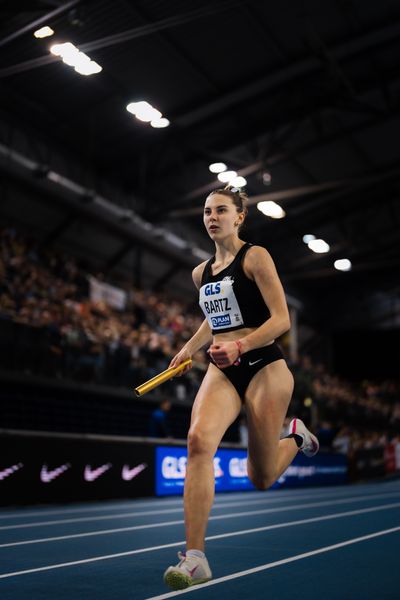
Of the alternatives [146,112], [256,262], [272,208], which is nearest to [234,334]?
[256,262]

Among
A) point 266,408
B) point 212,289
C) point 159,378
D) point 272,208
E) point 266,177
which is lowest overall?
point 266,408

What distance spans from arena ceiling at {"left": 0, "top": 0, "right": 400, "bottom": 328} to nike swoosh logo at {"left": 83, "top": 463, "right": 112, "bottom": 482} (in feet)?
29.2

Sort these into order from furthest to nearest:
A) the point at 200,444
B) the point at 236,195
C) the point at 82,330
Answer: the point at 82,330
the point at 236,195
the point at 200,444

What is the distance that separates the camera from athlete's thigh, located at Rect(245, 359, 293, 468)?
4855 millimetres

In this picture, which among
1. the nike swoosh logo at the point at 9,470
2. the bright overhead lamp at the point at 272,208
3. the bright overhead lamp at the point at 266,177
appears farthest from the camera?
the bright overhead lamp at the point at 272,208

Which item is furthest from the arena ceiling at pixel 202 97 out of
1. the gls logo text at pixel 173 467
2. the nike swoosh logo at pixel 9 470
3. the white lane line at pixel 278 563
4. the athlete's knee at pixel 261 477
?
the athlete's knee at pixel 261 477

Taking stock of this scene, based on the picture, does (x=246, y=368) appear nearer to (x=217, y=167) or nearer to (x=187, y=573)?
(x=187, y=573)

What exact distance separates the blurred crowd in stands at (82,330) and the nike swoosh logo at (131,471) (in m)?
4.29

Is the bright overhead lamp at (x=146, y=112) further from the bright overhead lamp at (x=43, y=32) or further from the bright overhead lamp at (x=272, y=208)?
the bright overhead lamp at (x=272, y=208)

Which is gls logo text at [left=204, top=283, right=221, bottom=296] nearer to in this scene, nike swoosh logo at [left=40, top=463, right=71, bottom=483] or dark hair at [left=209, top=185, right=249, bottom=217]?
dark hair at [left=209, top=185, right=249, bottom=217]

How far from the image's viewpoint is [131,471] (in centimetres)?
1402

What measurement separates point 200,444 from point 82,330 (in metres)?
14.6

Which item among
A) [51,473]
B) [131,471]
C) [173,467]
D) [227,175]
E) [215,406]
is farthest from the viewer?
[227,175]

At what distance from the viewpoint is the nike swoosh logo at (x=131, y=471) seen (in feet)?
45.3
